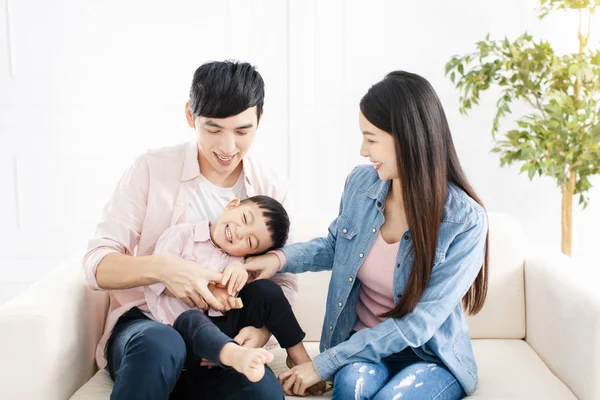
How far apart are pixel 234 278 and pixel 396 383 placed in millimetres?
462

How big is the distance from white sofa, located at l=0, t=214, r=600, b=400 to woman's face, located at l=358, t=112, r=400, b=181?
1.73 feet

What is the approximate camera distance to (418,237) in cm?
171

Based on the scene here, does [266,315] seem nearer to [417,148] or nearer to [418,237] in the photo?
[418,237]

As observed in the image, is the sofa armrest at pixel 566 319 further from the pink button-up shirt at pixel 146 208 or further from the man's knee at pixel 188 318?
the man's knee at pixel 188 318

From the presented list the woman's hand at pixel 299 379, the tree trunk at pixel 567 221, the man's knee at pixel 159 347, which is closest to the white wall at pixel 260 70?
the tree trunk at pixel 567 221

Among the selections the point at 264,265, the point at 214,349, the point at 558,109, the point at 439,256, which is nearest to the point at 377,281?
the point at 439,256

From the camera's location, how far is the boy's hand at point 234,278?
5.63 ft

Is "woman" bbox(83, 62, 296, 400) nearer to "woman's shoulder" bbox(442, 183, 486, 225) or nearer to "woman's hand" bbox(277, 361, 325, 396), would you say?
"woman's hand" bbox(277, 361, 325, 396)

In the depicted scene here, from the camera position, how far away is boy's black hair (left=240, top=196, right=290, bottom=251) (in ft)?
5.98

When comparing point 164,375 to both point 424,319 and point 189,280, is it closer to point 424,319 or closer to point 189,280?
point 189,280

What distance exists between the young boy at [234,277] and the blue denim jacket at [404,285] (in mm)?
96

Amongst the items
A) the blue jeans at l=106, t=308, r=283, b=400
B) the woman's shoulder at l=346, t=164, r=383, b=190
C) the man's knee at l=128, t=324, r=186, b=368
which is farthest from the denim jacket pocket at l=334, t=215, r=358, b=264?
the man's knee at l=128, t=324, r=186, b=368

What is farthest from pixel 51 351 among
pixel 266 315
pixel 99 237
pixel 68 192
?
pixel 68 192

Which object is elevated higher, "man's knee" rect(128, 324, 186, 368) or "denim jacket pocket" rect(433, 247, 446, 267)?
"denim jacket pocket" rect(433, 247, 446, 267)
